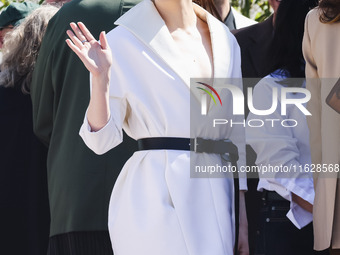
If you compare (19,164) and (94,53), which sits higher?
(94,53)

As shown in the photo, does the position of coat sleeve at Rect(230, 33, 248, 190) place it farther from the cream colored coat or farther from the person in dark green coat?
the person in dark green coat

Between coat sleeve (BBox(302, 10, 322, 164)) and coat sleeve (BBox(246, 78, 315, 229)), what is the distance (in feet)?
0.96

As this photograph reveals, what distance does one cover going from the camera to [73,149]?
4.32 meters

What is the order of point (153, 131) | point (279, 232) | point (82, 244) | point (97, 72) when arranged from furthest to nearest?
1. point (82, 244)
2. point (279, 232)
3. point (153, 131)
4. point (97, 72)

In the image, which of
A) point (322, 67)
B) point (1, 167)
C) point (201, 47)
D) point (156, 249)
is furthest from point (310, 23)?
point (1, 167)

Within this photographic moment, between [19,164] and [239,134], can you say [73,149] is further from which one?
[239,134]

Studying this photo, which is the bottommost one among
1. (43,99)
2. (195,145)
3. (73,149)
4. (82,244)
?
(82,244)

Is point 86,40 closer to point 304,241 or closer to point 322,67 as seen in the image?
point 322,67

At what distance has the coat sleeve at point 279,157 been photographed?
389 centimetres

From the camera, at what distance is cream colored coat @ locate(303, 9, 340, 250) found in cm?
353

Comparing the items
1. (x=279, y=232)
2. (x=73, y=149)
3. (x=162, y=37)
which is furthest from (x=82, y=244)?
(x=162, y=37)

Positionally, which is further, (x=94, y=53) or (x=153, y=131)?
(x=153, y=131)

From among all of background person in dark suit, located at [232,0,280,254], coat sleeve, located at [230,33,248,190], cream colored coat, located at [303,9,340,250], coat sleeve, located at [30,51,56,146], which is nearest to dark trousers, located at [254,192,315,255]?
background person in dark suit, located at [232,0,280,254]

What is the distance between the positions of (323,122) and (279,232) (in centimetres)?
62
